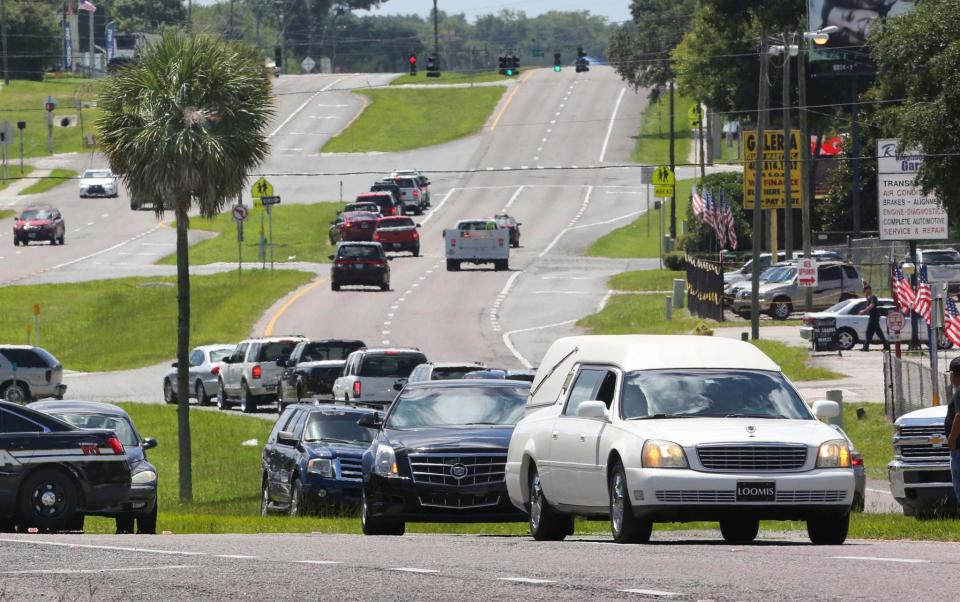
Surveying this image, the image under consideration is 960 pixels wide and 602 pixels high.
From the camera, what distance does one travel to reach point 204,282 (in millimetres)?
67062

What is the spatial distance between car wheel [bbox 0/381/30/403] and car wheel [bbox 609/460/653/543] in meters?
27.8

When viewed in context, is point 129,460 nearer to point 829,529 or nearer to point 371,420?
point 371,420

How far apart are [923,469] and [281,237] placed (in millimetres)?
68190

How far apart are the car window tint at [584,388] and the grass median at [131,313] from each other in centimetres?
3652

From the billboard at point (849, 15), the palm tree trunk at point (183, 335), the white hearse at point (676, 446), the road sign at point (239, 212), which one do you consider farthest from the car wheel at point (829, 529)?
the billboard at point (849, 15)

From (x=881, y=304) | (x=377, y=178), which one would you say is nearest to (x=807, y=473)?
(x=881, y=304)

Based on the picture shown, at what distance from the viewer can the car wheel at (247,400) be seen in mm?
40844

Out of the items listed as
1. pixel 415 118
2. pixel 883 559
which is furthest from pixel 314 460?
pixel 415 118

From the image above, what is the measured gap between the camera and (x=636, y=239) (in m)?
89.1

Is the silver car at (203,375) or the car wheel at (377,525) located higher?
the car wheel at (377,525)

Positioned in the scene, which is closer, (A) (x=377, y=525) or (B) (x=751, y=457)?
(B) (x=751, y=457)

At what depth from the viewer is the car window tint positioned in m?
15.8

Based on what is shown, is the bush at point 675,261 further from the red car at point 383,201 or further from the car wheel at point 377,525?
the car wheel at point 377,525

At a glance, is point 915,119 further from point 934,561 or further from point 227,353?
point 934,561
